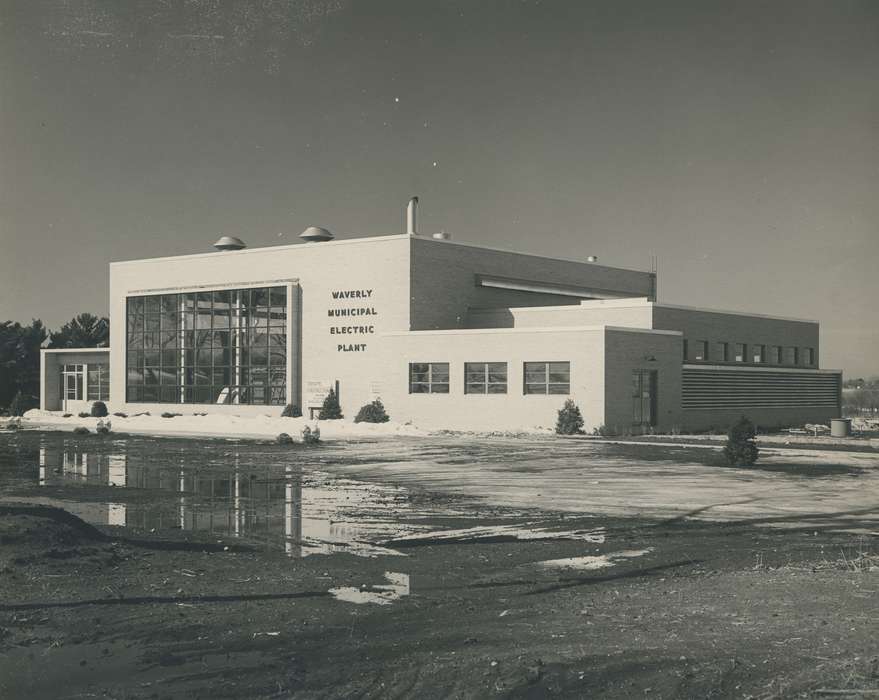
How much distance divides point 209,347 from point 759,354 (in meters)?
29.2

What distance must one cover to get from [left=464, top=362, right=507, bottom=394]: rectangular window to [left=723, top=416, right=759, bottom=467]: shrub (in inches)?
621

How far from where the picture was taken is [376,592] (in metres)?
9.62

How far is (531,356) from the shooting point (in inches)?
1484

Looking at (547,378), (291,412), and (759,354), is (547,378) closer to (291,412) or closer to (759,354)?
(291,412)

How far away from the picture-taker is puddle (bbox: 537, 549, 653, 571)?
10.9 metres

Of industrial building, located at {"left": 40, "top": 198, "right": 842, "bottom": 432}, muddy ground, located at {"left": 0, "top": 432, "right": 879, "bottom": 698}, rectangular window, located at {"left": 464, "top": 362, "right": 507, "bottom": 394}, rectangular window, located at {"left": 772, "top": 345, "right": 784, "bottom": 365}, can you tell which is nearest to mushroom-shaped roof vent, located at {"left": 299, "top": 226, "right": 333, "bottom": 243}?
industrial building, located at {"left": 40, "top": 198, "right": 842, "bottom": 432}

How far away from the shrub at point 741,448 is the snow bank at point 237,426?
1517 cm

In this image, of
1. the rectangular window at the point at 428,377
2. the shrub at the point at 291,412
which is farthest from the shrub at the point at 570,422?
the shrub at the point at 291,412

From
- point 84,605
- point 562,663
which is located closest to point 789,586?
point 562,663

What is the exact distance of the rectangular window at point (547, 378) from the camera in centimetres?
3694

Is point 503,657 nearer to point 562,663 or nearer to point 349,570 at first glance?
point 562,663

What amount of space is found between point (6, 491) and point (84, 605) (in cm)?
1057

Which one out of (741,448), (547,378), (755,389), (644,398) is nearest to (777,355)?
(755,389)

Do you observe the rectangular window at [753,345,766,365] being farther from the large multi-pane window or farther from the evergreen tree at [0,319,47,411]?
the evergreen tree at [0,319,47,411]
